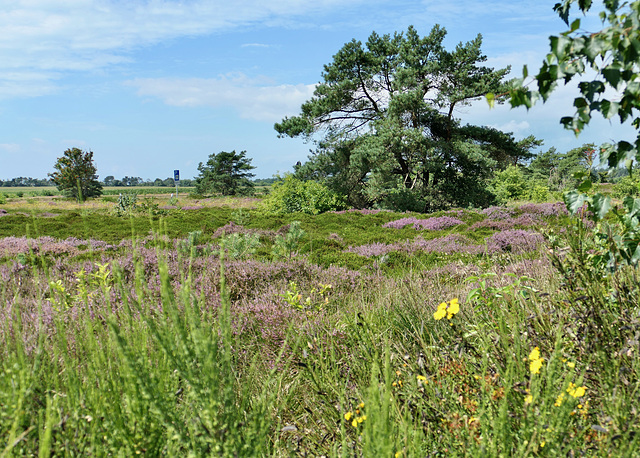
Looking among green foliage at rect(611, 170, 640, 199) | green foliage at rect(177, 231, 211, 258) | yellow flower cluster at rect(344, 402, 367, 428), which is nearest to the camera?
yellow flower cluster at rect(344, 402, 367, 428)

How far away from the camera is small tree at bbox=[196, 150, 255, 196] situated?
5172 centimetres

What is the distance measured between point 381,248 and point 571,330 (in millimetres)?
5373

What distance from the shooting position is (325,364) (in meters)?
2.84

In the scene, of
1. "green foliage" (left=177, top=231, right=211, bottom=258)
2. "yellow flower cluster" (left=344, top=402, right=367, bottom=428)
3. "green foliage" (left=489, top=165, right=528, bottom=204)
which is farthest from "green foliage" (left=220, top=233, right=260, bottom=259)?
"green foliage" (left=489, top=165, right=528, bottom=204)

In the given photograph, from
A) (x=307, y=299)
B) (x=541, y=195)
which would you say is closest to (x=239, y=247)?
(x=307, y=299)

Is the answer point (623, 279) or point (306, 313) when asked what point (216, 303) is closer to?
point (306, 313)

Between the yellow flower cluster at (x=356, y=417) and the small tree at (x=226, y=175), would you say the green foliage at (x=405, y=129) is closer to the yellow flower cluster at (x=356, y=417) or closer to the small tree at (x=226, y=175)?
the yellow flower cluster at (x=356, y=417)

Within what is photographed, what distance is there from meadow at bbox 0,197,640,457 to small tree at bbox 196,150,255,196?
47183mm

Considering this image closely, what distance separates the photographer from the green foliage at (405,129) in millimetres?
19688

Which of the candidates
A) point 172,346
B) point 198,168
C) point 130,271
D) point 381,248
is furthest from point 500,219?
A: point 198,168

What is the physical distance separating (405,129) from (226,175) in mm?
35495

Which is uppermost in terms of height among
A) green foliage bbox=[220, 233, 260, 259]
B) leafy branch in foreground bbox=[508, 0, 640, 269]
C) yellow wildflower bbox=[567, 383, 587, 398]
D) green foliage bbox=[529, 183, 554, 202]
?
leafy branch in foreground bbox=[508, 0, 640, 269]

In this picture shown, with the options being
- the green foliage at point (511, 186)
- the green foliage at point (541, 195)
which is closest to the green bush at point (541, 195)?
the green foliage at point (541, 195)

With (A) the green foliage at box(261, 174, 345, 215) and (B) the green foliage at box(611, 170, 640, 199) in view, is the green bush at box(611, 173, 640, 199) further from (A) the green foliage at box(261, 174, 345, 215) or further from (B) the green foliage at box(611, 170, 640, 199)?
(A) the green foliage at box(261, 174, 345, 215)
